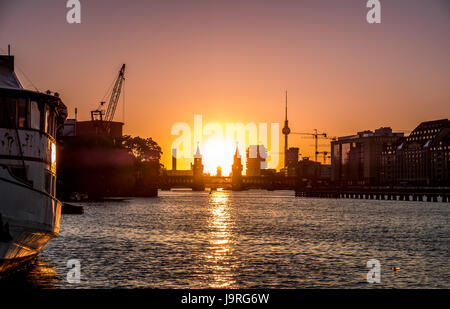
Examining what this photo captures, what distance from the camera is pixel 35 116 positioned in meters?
26.3

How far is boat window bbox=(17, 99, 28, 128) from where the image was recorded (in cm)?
2531

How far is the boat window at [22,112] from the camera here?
2531cm

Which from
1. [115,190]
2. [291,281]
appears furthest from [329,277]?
[115,190]

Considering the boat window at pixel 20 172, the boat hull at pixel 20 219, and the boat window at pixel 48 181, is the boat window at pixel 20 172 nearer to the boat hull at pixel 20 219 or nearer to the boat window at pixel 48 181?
the boat hull at pixel 20 219

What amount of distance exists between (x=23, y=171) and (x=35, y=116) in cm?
266

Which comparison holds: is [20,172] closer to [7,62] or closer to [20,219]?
[20,219]

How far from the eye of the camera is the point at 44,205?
2589 centimetres

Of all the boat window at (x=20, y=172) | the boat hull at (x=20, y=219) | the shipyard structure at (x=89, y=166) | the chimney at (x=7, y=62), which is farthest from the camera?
the shipyard structure at (x=89, y=166)

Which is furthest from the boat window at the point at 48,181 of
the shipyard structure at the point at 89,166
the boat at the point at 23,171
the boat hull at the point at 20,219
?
the shipyard structure at the point at 89,166

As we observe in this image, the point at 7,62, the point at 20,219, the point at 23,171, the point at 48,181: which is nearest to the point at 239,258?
the point at 48,181

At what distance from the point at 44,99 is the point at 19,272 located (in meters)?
9.57

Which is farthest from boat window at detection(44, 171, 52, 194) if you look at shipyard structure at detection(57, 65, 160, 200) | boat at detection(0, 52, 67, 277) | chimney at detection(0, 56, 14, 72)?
shipyard structure at detection(57, 65, 160, 200)

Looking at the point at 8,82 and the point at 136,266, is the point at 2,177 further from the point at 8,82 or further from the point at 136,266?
the point at 136,266

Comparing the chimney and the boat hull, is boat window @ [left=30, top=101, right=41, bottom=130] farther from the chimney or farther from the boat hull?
the chimney
